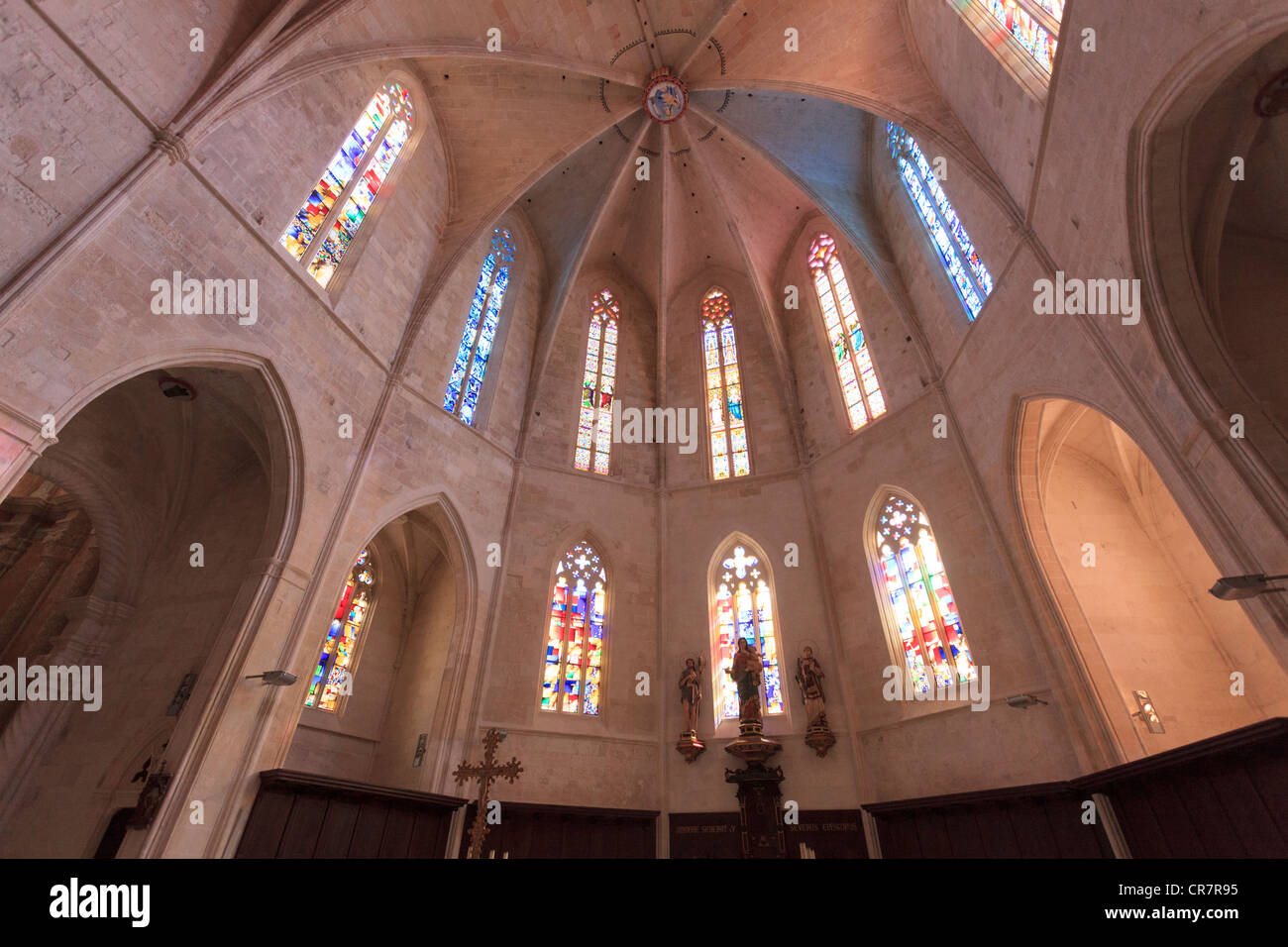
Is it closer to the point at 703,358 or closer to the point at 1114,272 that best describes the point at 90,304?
the point at 1114,272

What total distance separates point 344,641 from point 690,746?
7.05m

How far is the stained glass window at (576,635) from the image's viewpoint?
39.7 ft

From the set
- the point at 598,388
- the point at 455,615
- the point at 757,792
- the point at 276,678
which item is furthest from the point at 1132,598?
the point at 276,678

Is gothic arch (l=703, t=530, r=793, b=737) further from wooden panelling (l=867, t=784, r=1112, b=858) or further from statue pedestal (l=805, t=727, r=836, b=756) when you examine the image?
wooden panelling (l=867, t=784, r=1112, b=858)

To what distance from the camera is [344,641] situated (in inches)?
504

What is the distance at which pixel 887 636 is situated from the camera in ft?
37.4

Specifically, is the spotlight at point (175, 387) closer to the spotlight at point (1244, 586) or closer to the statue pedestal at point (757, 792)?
the statue pedestal at point (757, 792)

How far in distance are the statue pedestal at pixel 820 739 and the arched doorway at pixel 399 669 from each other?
6.10m

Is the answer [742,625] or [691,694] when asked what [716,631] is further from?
[691,694]

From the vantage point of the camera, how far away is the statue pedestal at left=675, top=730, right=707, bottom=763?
37.8 ft

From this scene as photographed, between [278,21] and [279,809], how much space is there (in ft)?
35.1

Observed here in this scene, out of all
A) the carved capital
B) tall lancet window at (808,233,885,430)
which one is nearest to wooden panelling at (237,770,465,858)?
the carved capital

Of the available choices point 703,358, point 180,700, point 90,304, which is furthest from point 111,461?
point 703,358

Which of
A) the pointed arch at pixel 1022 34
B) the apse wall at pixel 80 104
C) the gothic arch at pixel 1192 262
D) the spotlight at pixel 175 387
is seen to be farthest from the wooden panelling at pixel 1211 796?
the spotlight at pixel 175 387
